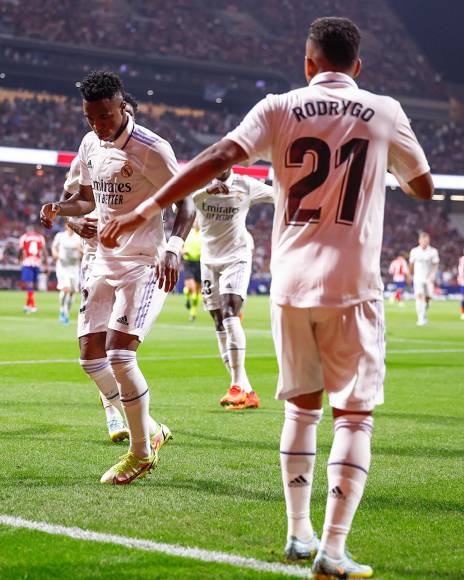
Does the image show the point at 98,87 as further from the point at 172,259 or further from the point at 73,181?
the point at 73,181

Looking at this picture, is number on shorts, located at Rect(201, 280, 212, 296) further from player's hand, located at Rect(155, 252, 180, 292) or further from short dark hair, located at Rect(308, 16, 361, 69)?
short dark hair, located at Rect(308, 16, 361, 69)

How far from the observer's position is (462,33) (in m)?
61.8

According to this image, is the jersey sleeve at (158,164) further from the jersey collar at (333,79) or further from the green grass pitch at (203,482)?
the jersey collar at (333,79)

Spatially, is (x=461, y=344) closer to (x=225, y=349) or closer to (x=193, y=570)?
(x=225, y=349)

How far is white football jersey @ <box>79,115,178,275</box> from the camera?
259 inches

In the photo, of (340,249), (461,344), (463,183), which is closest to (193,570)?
(340,249)

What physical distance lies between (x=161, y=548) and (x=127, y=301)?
2.33 meters

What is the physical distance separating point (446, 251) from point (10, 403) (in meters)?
53.3

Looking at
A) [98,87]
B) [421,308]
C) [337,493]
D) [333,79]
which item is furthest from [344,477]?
[421,308]

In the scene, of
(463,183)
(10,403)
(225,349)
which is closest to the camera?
(10,403)

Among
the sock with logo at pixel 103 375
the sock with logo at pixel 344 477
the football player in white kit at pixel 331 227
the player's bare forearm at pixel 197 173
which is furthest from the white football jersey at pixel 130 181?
the sock with logo at pixel 344 477

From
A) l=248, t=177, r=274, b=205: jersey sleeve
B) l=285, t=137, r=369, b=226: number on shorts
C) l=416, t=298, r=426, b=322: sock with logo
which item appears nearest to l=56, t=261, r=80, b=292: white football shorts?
l=416, t=298, r=426, b=322: sock with logo

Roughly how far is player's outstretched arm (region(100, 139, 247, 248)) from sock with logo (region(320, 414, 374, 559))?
114cm

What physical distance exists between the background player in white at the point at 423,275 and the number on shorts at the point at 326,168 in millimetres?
23107
